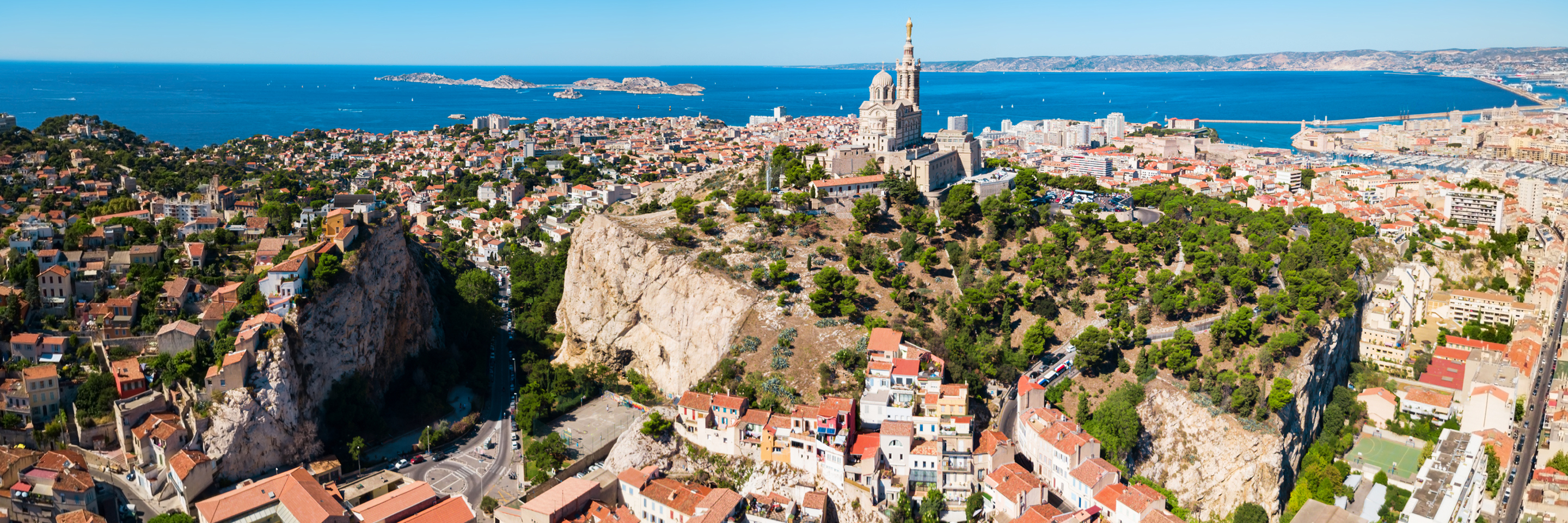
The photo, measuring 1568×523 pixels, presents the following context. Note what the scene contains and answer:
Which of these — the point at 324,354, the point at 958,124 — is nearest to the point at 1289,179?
the point at 958,124

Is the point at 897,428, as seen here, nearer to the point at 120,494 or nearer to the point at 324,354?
the point at 324,354

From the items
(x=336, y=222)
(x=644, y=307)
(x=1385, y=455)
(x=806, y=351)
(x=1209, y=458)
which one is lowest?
(x=1385, y=455)

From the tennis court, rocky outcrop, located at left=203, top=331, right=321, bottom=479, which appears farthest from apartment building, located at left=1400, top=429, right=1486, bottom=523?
rocky outcrop, located at left=203, top=331, right=321, bottom=479

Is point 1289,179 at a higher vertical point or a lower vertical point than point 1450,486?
higher

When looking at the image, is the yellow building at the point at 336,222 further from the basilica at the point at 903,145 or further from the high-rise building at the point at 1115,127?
the high-rise building at the point at 1115,127

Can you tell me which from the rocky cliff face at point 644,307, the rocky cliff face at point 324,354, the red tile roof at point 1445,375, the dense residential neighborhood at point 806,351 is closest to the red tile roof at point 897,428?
the dense residential neighborhood at point 806,351

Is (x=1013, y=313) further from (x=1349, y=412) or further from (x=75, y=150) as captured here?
(x=75, y=150)
